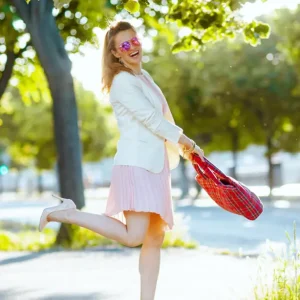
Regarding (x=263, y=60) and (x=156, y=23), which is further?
(x=263, y=60)

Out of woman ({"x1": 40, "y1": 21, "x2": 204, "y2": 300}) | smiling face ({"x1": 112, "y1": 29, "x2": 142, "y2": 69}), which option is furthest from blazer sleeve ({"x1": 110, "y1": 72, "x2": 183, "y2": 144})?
smiling face ({"x1": 112, "y1": 29, "x2": 142, "y2": 69})

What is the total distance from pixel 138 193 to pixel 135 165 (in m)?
0.19

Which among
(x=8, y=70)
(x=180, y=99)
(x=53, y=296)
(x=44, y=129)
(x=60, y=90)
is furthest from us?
(x=44, y=129)

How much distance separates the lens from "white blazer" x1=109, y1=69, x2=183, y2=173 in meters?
5.04

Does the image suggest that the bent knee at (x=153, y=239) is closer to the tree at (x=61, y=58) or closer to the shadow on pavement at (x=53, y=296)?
the shadow on pavement at (x=53, y=296)

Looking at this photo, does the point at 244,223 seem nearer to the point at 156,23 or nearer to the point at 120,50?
the point at 156,23

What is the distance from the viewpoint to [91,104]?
46.4 meters

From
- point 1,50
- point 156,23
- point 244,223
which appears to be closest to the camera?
point 156,23

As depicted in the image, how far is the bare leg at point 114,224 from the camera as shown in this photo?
5023 mm

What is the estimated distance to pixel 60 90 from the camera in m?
12.8

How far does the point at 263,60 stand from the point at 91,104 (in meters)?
16.1

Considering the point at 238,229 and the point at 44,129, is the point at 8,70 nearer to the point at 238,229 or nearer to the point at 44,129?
the point at 238,229

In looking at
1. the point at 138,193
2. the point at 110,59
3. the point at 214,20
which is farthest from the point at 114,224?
the point at 214,20

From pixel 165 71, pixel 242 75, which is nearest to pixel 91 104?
pixel 165 71
